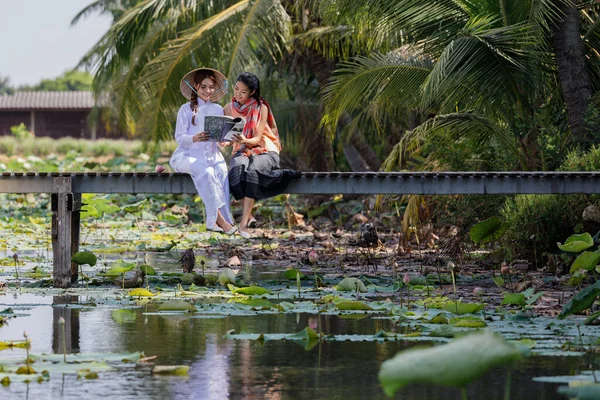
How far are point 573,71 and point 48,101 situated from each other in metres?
35.6

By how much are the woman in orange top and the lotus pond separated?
0.76 metres

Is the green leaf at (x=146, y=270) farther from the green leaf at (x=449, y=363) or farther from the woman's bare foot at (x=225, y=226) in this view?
the green leaf at (x=449, y=363)

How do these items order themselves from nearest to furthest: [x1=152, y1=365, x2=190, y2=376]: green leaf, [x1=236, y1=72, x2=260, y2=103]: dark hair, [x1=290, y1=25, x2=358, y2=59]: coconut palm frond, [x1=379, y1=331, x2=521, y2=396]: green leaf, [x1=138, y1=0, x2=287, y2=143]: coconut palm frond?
[x1=379, y1=331, x2=521, y2=396]: green leaf
[x1=152, y1=365, x2=190, y2=376]: green leaf
[x1=236, y1=72, x2=260, y2=103]: dark hair
[x1=138, y1=0, x2=287, y2=143]: coconut palm frond
[x1=290, y1=25, x2=358, y2=59]: coconut palm frond

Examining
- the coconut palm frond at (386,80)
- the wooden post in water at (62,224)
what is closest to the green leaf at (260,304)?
the wooden post in water at (62,224)

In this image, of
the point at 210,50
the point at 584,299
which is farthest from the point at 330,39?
the point at 584,299

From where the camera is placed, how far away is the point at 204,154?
9992 millimetres

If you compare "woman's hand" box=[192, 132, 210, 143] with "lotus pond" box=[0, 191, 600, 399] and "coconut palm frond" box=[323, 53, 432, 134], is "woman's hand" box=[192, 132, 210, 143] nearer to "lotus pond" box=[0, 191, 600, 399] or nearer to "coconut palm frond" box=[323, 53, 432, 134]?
"lotus pond" box=[0, 191, 600, 399]

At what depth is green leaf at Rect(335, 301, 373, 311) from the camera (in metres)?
7.90

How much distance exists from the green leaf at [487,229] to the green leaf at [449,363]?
244 inches

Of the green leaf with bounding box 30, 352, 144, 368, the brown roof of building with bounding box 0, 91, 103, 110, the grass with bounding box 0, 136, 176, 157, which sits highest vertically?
the brown roof of building with bounding box 0, 91, 103, 110

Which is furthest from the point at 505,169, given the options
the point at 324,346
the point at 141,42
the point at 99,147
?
the point at 99,147

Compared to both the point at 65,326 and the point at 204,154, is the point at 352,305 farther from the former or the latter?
the point at 204,154

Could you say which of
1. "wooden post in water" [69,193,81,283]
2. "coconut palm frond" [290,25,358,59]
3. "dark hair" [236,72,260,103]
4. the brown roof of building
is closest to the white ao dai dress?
"dark hair" [236,72,260,103]

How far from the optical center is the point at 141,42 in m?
19.6
